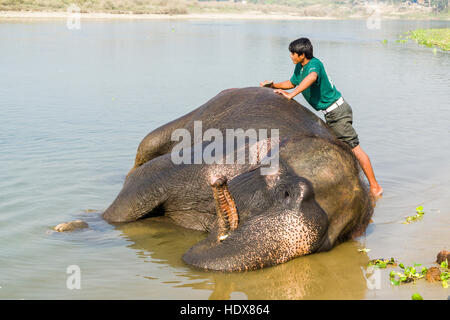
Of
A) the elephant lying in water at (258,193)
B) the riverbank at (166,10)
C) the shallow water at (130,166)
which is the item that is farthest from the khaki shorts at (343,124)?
the riverbank at (166,10)

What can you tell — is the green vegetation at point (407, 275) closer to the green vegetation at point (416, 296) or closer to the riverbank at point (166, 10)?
the green vegetation at point (416, 296)

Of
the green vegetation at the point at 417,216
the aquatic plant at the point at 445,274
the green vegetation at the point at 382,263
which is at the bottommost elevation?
the green vegetation at the point at 417,216

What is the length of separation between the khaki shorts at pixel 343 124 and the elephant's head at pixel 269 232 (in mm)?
1664

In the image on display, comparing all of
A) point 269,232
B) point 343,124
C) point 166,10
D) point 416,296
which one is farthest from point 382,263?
point 166,10

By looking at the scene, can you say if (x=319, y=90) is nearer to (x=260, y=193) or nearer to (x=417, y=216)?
(x=417, y=216)

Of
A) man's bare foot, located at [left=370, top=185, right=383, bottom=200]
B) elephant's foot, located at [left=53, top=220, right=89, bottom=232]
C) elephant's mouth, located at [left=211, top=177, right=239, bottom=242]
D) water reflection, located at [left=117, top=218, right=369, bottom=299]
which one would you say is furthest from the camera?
man's bare foot, located at [left=370, top=185, right=383, bottom=200]

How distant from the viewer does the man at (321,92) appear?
241 inches

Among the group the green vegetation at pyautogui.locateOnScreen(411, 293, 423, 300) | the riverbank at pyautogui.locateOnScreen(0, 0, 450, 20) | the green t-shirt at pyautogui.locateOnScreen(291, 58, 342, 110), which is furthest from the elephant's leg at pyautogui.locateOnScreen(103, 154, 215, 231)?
the riverbank at pyautogui.locateOnScreen(0, 0, 450, 20)

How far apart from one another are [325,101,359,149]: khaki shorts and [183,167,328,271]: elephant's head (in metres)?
1.66

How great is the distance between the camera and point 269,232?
182 inches

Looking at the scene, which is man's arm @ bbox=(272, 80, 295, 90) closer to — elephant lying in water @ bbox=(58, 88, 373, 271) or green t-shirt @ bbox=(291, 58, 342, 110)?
green t-shirt @ bbox=(291, 58, 342, 110)

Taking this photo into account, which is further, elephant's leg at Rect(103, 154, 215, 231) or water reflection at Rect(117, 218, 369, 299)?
elephant's leg at Rect(103, 154, 215, 231)

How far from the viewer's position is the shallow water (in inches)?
188

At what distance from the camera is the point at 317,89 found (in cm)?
645
